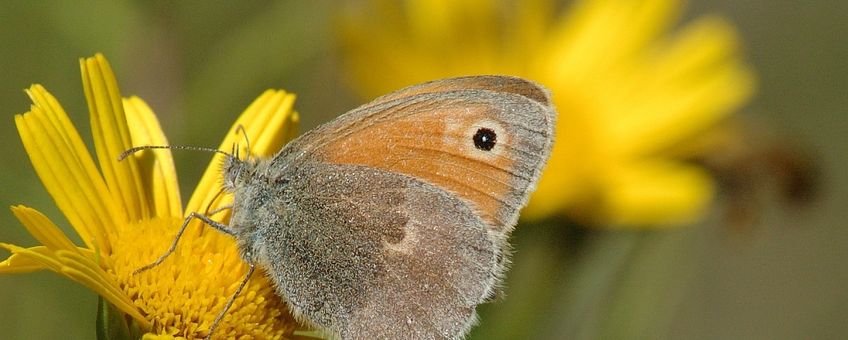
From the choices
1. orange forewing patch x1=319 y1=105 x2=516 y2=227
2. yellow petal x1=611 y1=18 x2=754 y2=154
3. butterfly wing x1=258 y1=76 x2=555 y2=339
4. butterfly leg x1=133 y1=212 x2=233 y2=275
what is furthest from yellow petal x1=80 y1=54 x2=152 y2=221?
yellow petal x1=611 y1=18 x2=754 y2=154

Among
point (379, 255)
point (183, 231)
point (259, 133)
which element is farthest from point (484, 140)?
point (183, 231)

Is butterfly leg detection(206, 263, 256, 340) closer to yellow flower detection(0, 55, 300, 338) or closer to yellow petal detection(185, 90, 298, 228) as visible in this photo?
yellow flower detection(0, 55, 300, 338)

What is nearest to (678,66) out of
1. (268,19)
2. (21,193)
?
(268,19)

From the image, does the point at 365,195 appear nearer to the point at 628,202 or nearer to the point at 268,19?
the point at 268,19

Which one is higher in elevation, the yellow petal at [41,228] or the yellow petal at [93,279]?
the yellow petal at [41,228]

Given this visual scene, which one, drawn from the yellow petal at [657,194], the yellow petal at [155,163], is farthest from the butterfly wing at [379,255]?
the yellow petal at [657,194]

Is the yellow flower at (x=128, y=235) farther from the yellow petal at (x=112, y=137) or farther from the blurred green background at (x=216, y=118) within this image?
the blurred green background at (x=216, y=118)

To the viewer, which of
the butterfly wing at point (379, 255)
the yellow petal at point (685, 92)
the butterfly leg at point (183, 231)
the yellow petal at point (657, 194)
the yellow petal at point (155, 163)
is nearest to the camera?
the butterfly leg at point (183, 231)
